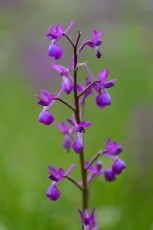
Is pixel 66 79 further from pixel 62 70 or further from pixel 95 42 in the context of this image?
pixel 95 42

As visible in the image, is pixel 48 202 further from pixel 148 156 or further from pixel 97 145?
pixel 97 145

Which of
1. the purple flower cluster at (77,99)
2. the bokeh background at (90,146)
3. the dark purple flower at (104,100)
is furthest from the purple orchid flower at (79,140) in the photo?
the bokeh background at (90,146)

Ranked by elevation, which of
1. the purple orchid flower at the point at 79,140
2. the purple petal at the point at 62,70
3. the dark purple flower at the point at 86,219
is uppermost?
the purple petal at the point at 62,70

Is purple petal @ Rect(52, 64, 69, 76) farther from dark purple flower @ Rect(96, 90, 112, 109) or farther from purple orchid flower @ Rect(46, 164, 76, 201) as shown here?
purple orchid flower @ Rect(46, 164, 76, 201)

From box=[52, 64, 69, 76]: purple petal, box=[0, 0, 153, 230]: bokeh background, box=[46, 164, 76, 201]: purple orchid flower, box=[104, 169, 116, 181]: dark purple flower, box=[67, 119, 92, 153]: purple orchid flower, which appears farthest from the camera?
box=[0, 0, 153, 230]: bokeh background

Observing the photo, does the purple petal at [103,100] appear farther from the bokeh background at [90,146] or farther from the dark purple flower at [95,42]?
the bokeh background at [90,146]

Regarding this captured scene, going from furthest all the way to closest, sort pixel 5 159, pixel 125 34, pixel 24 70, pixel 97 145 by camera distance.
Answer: pixel 24 70, pixel 97 145, pixel 5 159, pixel 125 34

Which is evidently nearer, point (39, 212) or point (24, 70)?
point (39, 212)

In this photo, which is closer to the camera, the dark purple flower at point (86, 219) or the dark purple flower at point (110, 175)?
the dark purple flower at point (86, 219)

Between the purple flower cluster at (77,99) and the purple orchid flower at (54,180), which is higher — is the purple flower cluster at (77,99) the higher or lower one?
the higher one

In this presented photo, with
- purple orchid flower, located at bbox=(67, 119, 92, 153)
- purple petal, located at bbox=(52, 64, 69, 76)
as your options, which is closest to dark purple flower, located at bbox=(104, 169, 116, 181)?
purple orchid flower, located at bbox=(67, 119, 92, 153)

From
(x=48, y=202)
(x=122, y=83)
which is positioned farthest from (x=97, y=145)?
(x=122, y=83)
